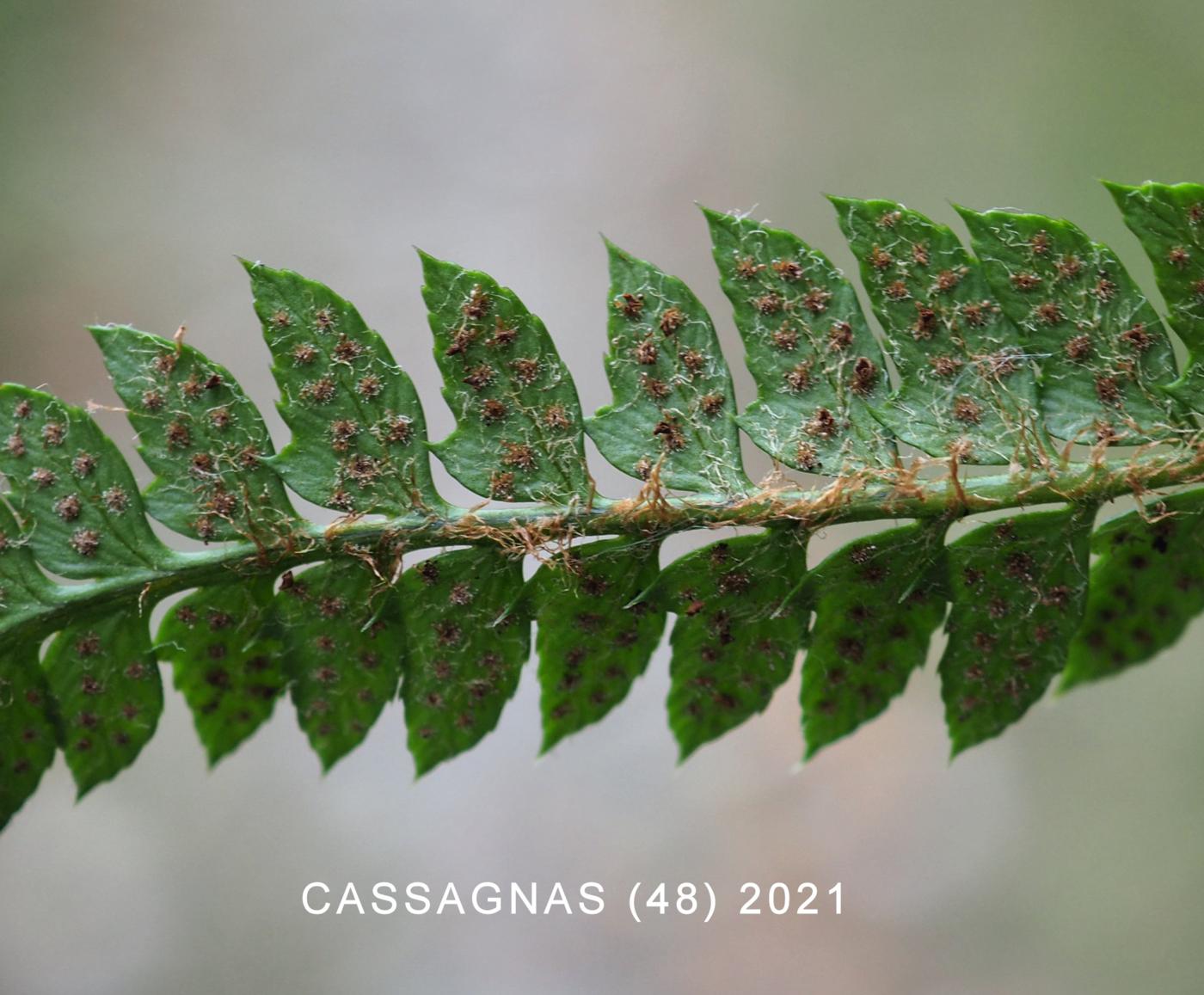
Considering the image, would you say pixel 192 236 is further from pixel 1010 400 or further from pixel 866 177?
pixel 1010 400

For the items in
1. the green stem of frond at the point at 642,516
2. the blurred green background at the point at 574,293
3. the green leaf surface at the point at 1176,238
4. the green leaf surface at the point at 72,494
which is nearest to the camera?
the green leaf surface at the point at 1176,238

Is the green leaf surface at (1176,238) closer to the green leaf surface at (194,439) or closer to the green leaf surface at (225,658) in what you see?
the green leaf surface at (194,439)

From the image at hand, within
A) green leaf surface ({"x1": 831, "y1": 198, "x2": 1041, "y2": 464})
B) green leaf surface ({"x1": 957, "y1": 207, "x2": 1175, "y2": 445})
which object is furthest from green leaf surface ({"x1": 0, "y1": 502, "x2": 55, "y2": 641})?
green leaf surface ({"x1": 957, "y1": 207, "x2": 1175, "y2": 445})

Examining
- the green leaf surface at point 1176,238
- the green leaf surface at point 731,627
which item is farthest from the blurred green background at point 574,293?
the green leaf surface at point 1176,238

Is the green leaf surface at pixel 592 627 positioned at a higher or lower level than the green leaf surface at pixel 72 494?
lower

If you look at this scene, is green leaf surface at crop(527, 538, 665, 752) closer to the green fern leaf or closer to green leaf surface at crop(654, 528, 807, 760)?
green leaf surface at crop(654, 528, 807, 760)

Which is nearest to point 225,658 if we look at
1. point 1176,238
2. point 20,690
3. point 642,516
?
point 20,690

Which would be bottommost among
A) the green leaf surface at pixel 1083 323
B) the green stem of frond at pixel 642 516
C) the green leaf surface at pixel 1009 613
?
the green leaf surface at pixel 1009 613

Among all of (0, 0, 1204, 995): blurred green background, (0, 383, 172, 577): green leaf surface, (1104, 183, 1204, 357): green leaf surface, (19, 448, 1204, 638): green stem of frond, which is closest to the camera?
(1104, 183, 1204, 357): green leaf surface
